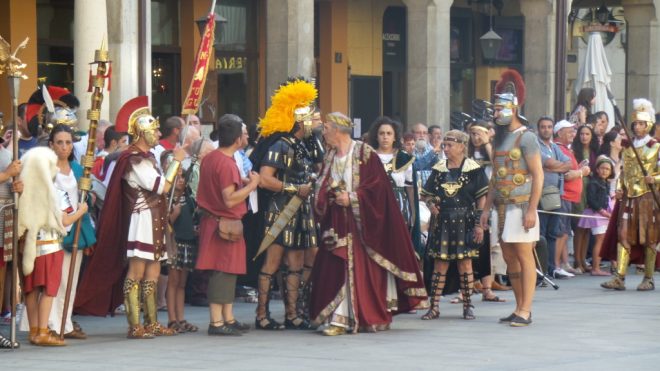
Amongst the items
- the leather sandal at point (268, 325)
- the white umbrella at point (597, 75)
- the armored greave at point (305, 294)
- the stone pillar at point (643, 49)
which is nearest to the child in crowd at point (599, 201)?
the white umbrella at point (597, 75)

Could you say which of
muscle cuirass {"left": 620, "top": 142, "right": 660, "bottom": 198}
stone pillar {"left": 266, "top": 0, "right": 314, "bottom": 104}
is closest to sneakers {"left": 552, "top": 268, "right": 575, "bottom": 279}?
muscle cuirass {"left": 620, "top": 142, "right": 660, "bottom": 198}

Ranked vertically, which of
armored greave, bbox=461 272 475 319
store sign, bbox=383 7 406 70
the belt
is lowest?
armored greave, bbox=461 272 475 319

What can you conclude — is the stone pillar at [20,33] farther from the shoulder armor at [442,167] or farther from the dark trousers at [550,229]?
the shoulder armor at [442,167]

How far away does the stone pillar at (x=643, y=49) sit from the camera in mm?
31969

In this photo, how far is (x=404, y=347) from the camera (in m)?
11.9

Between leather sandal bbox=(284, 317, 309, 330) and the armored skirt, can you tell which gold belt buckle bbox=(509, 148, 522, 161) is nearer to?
the armored skirt

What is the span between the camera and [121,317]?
14383 millimetres

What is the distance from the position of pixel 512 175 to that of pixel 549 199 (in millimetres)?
4729

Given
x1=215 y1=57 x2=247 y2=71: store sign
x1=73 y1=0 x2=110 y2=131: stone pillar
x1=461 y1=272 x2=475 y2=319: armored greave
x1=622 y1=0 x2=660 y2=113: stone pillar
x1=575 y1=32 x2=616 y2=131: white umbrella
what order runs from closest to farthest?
x1=461 y1=272 x2=475 y2=319: armored greave, x1=73 y1=0 x2=110 y2=131: stone pillar, x1=575 y1=32 x2=616 y2=131: white umbrella, x1=215 y1=57 x2=247 y2=71: store sign, x1=622 y1=0 x2=660 y2=113: stone pillar

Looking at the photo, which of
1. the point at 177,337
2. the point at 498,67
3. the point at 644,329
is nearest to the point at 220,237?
the point at 177,337

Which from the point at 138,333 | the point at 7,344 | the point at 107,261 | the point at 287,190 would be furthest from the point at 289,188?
the point at 7,344

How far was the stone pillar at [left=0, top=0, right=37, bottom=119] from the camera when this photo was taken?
2198 cm

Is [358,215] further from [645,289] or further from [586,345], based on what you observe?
[645,289]

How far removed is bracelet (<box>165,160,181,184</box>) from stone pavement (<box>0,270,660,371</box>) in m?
1.31
